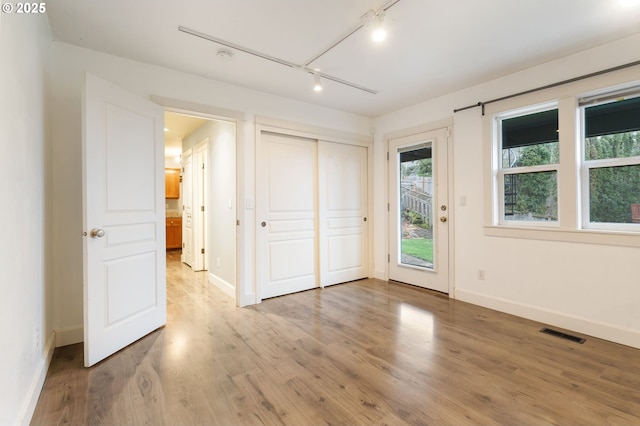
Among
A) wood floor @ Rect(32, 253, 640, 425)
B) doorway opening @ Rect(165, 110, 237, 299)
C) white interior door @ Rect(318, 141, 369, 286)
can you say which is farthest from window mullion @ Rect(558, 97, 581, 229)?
doorway opening @ Rect(165, 110, 237, 299)

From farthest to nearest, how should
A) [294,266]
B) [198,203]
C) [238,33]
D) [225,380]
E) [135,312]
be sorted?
[198,203] < [294,266] < [135,312] < [238,33] < [225,380]

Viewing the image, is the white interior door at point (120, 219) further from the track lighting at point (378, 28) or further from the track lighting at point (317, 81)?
the track lighting at point (378, 28)

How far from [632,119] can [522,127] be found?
82 cm

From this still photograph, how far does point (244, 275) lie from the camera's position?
3.43m

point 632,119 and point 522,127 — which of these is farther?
point 522,127

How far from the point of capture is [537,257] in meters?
2.98

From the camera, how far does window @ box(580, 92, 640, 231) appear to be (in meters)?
2.53

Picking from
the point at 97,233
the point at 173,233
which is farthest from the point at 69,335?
the point at 173,233

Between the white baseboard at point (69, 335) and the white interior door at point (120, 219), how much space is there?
476mm

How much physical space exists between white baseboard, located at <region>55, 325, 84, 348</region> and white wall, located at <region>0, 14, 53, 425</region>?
0.13 meters

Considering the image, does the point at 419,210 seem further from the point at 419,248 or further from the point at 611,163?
the point at 611,163

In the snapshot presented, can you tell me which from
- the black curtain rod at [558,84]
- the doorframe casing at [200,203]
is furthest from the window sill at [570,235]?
the doorframe casing at [200,203]

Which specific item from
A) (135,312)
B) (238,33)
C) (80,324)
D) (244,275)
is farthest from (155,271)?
(238,33)

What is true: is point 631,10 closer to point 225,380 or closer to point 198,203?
point 225,380
